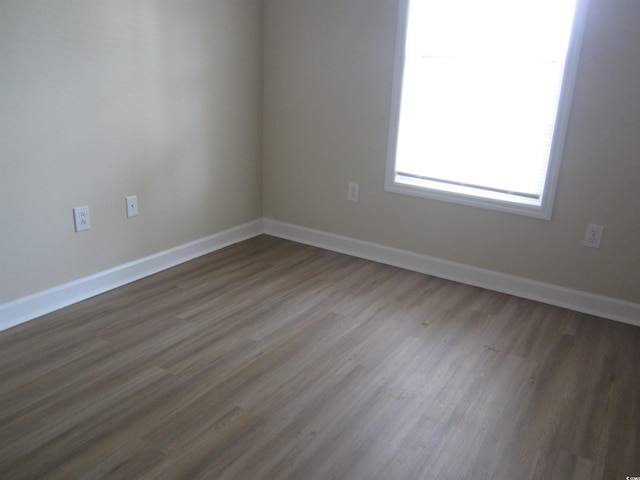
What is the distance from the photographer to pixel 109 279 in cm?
305

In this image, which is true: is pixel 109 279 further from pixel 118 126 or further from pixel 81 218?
pixel 118 126

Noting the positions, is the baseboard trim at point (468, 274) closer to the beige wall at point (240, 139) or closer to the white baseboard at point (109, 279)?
the beige wall at point (240, 139)

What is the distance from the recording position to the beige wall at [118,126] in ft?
8.20

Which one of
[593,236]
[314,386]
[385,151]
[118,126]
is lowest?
[314,386]

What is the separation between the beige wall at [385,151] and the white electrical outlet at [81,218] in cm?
148

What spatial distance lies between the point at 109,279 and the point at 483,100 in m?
2.35

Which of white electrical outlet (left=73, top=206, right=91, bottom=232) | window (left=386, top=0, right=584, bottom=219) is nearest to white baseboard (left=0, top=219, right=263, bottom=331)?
white electrical outlet (left=73, top=206, right=91, bottom=232)

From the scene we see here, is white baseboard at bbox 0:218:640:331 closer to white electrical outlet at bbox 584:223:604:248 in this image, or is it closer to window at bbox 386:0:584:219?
white electrical outlet at bbox 584:223:604:248

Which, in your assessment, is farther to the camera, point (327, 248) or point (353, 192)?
point (327, 248)

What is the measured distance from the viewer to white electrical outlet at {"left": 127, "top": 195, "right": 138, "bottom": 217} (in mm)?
3086

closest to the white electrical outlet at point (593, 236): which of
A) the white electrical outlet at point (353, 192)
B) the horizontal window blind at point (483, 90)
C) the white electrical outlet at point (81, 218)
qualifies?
the horizontal window blind at point (483, 90)

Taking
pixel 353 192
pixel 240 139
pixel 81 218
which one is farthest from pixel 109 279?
pixel 353 192

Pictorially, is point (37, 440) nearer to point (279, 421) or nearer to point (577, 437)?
point (279, 421)

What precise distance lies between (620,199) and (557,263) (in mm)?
475
